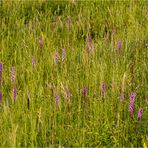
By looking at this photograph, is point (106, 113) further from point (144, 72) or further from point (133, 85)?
point (144, 72)

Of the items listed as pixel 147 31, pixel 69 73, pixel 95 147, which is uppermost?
pixel 147 31

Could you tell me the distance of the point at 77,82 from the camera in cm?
338

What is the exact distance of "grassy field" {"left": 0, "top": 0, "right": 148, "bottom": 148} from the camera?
2.78 m

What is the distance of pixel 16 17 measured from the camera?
5402mm

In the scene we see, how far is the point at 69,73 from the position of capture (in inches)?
144

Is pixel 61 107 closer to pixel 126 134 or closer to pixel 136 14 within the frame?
pixel 126 134

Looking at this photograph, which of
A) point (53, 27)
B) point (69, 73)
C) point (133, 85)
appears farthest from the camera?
point (53, 27)

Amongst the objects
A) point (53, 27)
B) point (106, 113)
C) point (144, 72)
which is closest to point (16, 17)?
point (53, 27)

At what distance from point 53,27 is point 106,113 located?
2393 mm

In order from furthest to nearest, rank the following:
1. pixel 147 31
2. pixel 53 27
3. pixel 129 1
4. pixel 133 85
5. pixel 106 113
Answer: pixel 129 1 < pixel 53 27 < pixel 147 31 < pixel 133 85 < pixel 106 113

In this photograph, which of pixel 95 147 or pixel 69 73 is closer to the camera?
pixel 95 147

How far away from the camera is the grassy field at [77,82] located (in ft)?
9.11

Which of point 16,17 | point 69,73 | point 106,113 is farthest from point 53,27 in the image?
point 106,113

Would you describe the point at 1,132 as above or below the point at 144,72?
below
